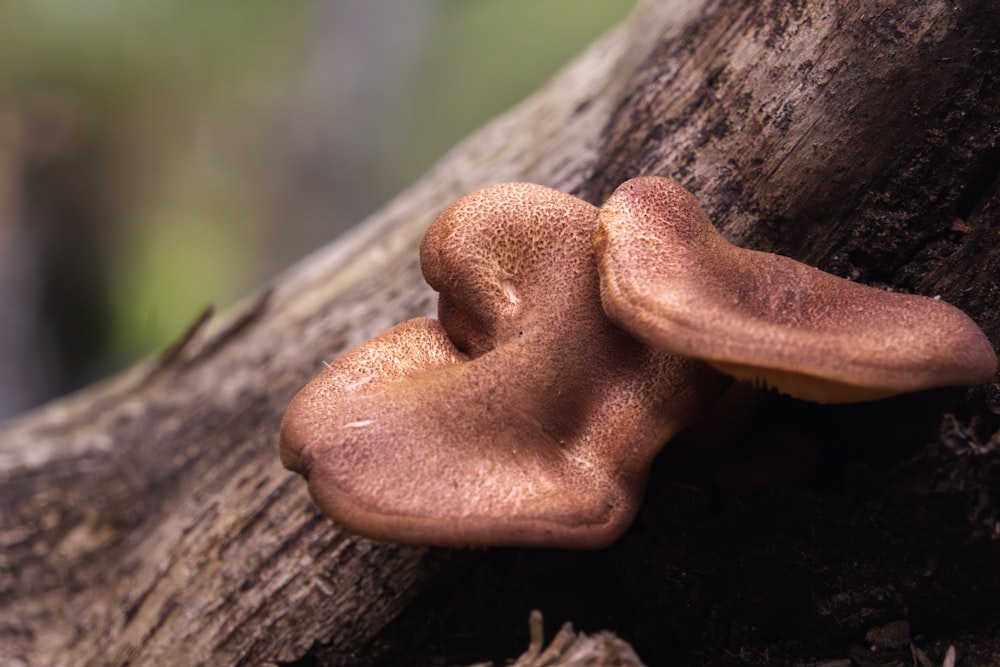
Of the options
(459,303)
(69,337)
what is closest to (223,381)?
(459,303)

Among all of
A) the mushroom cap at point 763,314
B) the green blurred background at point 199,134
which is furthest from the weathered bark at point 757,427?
the green blurred background at point 199,134

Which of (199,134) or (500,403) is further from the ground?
(500,403)

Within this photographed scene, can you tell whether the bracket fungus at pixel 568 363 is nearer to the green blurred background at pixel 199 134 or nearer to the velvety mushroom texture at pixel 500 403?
the velvety mushroom texture at pixel 500 403

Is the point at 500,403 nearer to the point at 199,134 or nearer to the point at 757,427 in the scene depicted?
the point at 757,427

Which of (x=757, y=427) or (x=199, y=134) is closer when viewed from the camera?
(x=757, y=427)

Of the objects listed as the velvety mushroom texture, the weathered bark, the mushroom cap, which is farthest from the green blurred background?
the mushroom cap

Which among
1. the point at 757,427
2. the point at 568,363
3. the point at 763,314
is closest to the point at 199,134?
the point at 568,363
